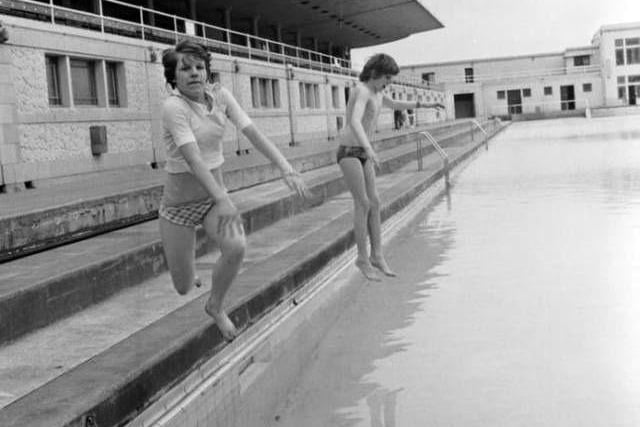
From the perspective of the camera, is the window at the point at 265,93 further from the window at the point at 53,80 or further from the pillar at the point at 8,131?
the pillar at the point at 8,131

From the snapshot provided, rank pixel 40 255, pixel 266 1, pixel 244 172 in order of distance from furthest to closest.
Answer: pixel 266 1 < pixel 244 172 < pixel 40 255

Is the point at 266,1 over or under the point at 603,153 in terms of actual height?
over

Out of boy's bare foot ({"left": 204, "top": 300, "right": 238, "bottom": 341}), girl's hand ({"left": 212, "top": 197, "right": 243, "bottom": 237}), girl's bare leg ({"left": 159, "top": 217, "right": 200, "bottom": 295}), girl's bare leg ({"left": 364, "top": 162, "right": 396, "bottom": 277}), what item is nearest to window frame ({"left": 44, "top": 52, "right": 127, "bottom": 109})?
girl's bare leg ({"left": 364, "top": 162, "right": 396, "bottom": 277})

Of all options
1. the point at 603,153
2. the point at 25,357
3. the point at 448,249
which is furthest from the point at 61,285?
the point at 603,153

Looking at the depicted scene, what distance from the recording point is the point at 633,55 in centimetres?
8888

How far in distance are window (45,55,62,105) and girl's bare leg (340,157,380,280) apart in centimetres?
1029

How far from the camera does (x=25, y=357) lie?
5.23 m

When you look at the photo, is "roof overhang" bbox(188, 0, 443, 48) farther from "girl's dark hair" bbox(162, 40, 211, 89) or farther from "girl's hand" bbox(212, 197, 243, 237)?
"girl's hand" bbox(212, 197, 243, 237)

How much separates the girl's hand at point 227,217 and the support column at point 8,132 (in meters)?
10.7

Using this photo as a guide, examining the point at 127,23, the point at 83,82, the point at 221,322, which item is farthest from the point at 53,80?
the point at 221,322

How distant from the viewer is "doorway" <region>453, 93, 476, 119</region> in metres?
92.8

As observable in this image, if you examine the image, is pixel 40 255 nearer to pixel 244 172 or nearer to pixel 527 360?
pixel 527 360

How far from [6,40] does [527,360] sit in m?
11.4

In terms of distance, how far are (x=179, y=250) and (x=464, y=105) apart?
3591 inches
